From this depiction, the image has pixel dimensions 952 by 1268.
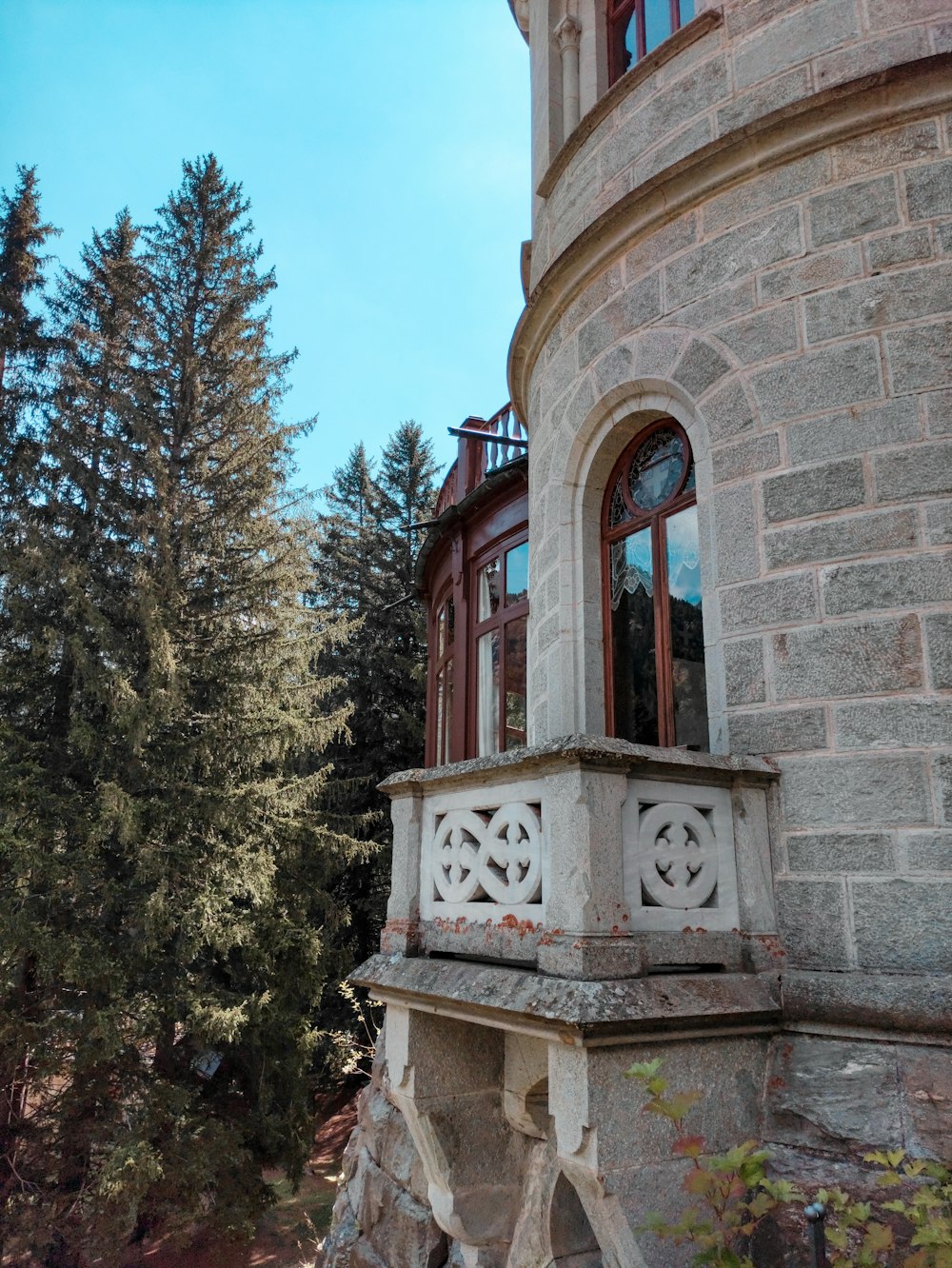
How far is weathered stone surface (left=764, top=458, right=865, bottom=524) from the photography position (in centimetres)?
354

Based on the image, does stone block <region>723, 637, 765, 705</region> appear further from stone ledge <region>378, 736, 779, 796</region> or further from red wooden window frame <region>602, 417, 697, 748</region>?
red wooden window frame <region>602, 417, 697, 748</region>

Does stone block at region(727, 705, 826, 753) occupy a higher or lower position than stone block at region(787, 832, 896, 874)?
higher

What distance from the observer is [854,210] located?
3764 mm

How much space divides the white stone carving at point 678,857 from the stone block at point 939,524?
3.98ft

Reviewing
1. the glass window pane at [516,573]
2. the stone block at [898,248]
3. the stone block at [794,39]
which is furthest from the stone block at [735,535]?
the glass window pane at [516,573]

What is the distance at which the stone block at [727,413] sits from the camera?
387cm

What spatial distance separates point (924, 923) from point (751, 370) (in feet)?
7.49

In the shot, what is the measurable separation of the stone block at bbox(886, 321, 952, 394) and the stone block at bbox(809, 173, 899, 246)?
0.51 metres

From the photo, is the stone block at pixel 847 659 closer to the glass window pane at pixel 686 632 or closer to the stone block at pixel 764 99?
the glass window pane at pixel 686 632

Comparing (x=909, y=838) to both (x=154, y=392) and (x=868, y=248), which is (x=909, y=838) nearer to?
(x=868, y=248)

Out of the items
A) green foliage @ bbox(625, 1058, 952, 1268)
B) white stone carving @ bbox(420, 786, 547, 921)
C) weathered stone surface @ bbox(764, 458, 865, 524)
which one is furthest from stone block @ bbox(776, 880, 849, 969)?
weathered stone surface @ bbox(764, 458, 865, 524)

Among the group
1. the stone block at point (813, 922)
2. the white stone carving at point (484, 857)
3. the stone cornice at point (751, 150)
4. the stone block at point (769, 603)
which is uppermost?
the stone cornice at point (751, 150)

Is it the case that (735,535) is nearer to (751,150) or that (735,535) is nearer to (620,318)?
(620,318)

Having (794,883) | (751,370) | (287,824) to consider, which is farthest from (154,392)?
(794,883)
